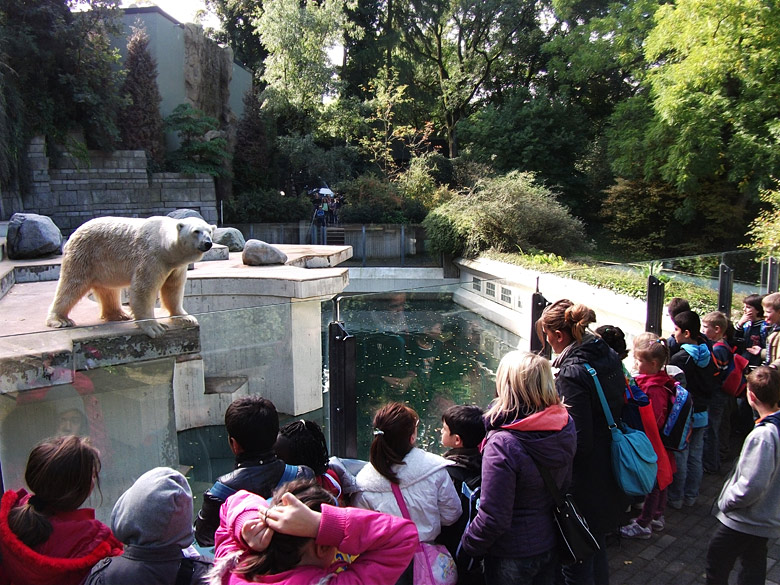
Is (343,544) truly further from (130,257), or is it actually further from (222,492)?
(130,257)

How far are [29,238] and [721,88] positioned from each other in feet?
46.0

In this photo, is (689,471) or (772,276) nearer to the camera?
(689,471)

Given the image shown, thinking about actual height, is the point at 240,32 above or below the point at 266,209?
above

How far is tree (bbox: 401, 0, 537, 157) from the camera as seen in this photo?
23.5 m

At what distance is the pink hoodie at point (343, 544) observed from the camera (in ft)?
4.89

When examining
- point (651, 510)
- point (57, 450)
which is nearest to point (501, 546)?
point (57, 450)

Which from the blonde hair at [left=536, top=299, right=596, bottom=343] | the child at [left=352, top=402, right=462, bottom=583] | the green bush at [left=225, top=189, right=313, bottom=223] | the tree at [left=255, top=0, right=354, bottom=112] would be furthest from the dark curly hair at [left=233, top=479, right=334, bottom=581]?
the tree at [left=255, top=0, right=354, bottom=112]

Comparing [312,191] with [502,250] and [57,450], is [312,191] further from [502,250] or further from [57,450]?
[57,450]

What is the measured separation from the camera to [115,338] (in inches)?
105

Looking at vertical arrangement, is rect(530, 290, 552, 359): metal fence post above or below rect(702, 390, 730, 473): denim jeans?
above

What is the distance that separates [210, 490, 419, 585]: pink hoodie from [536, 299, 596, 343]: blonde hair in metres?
1.28

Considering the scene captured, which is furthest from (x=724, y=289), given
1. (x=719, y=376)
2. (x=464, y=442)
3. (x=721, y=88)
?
(x=721, y=88)

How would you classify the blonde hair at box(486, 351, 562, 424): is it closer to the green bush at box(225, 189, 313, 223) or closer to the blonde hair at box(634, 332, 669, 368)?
the blonde hair at box(634, 332, 669, 368)

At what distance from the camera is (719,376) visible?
3.67m
